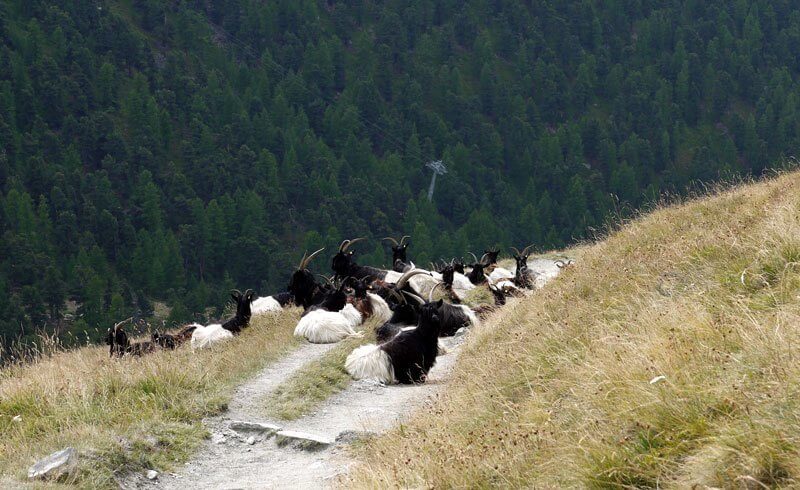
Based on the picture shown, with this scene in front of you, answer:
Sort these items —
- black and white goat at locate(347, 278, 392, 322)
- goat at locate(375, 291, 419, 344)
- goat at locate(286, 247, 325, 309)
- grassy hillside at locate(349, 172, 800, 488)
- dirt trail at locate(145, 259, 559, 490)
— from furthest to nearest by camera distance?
1. goat at locate(286, 247, 325, 309)
2. black and white goat at locate(347, 278, 392, 322)
3. goat at locate(375, 291, 419, 344)
4. dirt trail at locate(145, 259, 559, 490)
5. grassy hillside at locate(349, 172, 800, 488)

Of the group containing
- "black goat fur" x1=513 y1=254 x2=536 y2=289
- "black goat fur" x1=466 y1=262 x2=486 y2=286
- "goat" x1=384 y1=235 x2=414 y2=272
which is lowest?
"black goat fur" x1=466 y1=262 x2=486 y2=286

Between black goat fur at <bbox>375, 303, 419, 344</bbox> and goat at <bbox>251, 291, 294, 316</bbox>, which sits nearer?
black goat fur at <bbox>375, 303, 419, 344</bbox>

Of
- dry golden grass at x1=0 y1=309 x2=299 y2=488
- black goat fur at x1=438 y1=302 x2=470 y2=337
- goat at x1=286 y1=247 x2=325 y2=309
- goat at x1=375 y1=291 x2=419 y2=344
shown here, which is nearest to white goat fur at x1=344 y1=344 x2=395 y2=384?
dry golden grass at x1=0 y1=309 x2=299 y2=488

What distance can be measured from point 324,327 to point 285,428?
5391 mm

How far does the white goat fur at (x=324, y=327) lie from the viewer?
15.7m

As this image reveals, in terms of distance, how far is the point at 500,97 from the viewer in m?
140

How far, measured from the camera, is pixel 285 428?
10.4 metres

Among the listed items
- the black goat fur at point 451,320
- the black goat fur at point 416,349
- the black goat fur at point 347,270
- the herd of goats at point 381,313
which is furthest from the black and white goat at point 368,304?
the black goat fur at point 347,270

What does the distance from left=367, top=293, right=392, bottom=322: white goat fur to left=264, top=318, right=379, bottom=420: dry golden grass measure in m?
3.34

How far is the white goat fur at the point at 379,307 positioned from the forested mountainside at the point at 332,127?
57466 millimetres

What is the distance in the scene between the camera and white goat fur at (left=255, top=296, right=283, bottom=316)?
2057 cm

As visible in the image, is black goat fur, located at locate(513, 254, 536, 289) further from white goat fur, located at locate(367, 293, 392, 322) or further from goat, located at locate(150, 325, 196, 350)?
goat, located at locate(150, 325, 196, 350)

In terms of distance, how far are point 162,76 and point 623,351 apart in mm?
120988

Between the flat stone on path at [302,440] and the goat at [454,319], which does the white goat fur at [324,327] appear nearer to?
the goat at [454,319]
